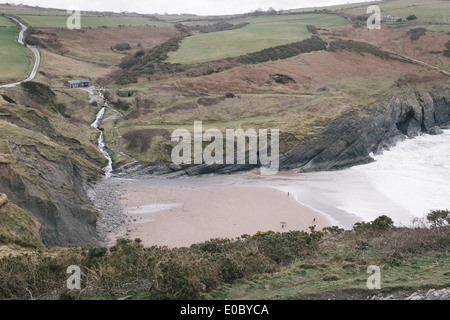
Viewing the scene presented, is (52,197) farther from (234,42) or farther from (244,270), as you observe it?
(234,42)

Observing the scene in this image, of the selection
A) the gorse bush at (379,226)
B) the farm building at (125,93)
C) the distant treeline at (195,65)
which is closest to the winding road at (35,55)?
the farm building at (125,93)

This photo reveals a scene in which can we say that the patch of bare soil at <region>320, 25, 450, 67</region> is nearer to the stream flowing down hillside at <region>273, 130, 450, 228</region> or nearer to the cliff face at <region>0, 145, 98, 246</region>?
the stream flowing down hillside at <region>273, 130, 450, 228</region>

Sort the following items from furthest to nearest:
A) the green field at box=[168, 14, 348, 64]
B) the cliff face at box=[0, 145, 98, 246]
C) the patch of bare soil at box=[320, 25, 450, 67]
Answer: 1. the patch of bare soil at box=[320, 25, 450, 67]
2. the green field at box=[168, 14, 348, 64]
3. the cliff face at box=[0, 145, 98, 246]

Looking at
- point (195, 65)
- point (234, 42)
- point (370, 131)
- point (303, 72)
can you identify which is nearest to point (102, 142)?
point (195, 65)

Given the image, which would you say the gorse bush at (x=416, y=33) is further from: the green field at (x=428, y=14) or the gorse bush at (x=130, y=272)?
the gorse bush at (x=130, y=272)

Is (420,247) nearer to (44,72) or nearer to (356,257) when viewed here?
(356,257)

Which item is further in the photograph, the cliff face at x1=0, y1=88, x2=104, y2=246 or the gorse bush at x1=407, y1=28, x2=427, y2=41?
the gorse bush at x1=407, y1=28, x2=427, y2=41

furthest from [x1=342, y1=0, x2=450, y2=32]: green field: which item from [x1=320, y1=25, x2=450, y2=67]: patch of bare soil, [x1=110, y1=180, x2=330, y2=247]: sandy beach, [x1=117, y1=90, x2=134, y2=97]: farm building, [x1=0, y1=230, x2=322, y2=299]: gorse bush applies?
[x1=0, y1=230, x2=322, y2=299]: gorse bush
